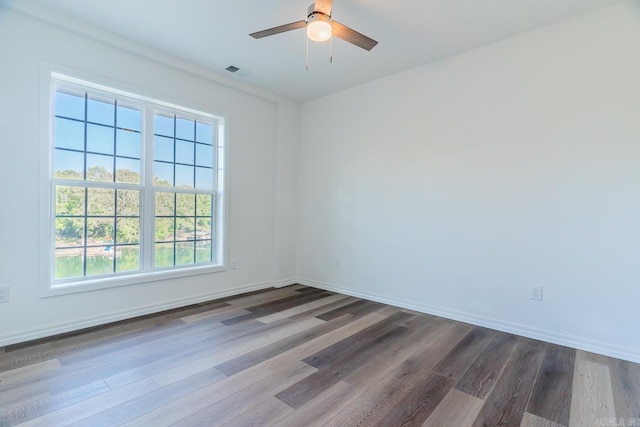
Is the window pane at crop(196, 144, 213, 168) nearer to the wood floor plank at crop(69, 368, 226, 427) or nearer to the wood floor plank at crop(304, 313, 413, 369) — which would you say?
the wood floor plank at crop(69, 368, 226, 427)

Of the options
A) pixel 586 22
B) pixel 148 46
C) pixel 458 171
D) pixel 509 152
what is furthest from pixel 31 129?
pixel 586 22

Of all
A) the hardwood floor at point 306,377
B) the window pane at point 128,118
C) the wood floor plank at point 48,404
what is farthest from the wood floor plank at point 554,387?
the window pane at point 128,118

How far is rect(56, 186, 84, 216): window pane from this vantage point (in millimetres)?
2820

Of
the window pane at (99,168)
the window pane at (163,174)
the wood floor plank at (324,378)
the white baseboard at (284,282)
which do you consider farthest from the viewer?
the white baseboard at (284,282)

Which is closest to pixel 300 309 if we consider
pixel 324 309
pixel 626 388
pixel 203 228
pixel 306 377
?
pixel 324 309

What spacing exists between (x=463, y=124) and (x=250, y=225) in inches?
112

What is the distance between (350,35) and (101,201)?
2.75 metres

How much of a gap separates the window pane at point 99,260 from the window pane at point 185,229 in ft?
2.28

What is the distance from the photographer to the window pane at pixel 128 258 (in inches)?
125

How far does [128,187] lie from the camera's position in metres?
3.20

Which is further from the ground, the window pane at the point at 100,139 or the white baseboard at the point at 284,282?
the window pane at the point at 100,139

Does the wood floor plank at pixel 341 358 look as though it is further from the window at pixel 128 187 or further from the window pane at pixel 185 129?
the window pane at pixel 185 129

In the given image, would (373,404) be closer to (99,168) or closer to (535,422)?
(535,422)

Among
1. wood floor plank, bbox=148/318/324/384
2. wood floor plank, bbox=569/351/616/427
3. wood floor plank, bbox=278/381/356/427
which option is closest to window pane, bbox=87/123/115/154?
wood floor plank, bbox=148/318/324/384
